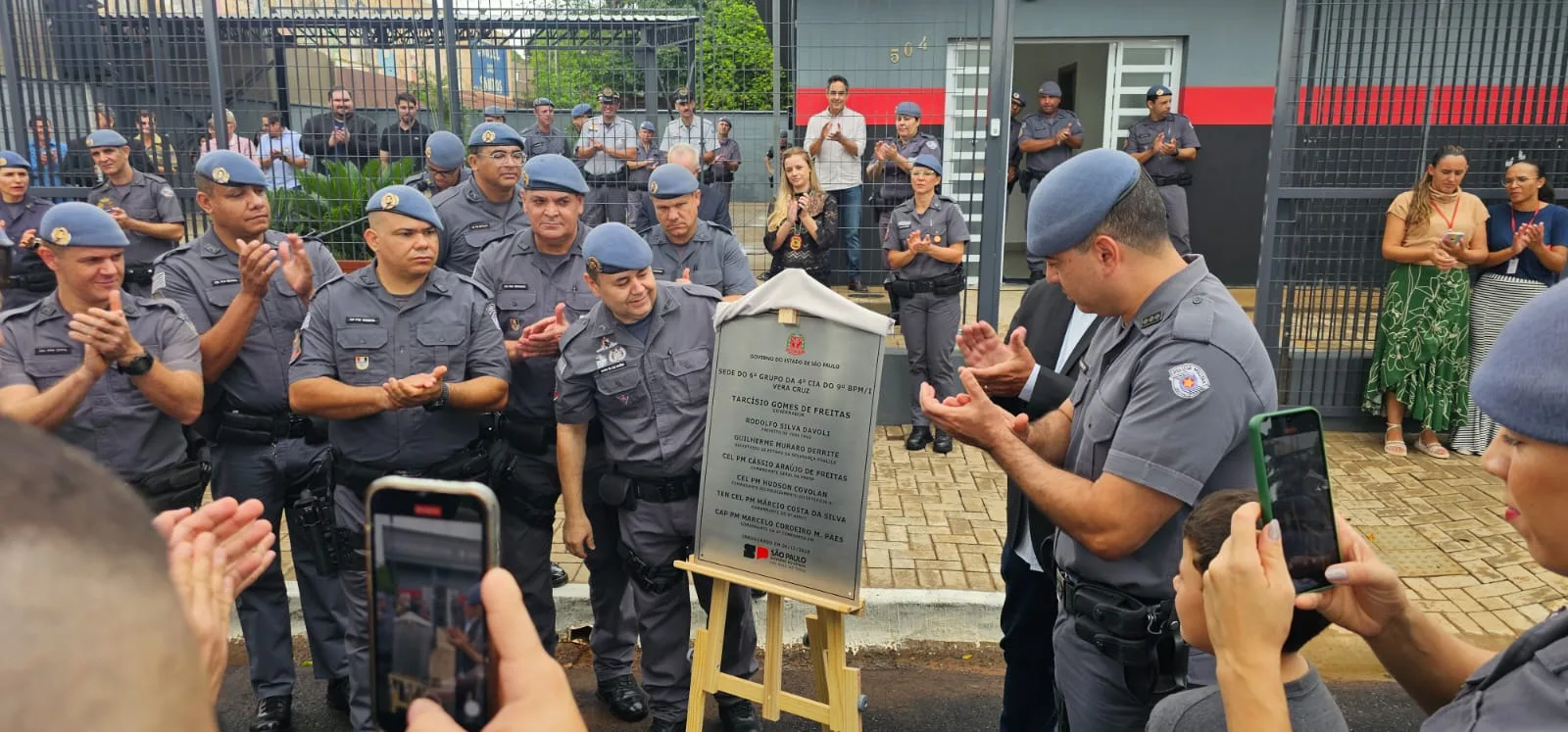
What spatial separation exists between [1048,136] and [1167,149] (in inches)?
52.5

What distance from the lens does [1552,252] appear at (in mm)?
6730

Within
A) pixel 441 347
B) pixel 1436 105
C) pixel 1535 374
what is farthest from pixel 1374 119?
pixel 1535 374

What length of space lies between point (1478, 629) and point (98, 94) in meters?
9.79

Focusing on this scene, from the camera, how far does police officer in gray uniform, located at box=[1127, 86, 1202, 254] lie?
9852 mm

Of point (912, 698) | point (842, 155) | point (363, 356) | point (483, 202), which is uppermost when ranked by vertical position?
point (842, 155)

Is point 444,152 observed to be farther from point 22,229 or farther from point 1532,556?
point 1532,556

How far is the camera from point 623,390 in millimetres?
3846

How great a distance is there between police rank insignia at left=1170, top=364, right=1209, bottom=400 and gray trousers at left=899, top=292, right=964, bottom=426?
512cm

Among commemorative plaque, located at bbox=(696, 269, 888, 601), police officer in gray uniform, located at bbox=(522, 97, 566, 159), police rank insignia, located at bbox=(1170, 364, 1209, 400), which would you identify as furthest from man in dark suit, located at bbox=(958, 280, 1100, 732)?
police officer in gray uniform, located at bbox=(522, 97, 566, 159)

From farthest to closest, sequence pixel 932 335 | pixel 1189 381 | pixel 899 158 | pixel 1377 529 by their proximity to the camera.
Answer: pixel 899 158 → pixel 932 335 → pixel 1377 529 → pixel 1189 381

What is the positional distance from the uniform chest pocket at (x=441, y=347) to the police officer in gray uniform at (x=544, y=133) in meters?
4.47

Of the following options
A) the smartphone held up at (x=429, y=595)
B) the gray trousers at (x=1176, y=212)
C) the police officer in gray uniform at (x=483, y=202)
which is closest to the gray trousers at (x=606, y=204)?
the police officer in gray uniform at (x=483, y=202)

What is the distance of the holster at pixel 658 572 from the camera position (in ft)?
12.7

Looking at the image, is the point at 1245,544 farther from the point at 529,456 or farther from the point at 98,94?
the point at 98,94
